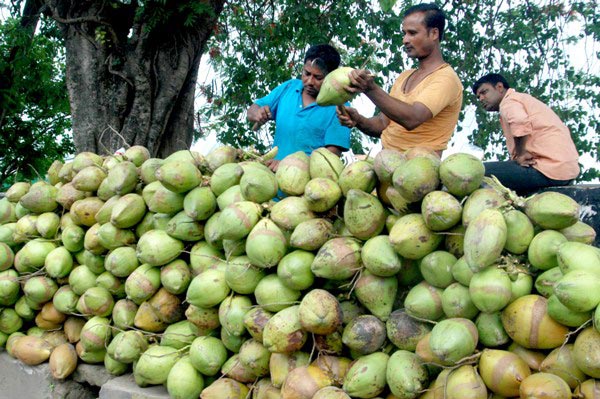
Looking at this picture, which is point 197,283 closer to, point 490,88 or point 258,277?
point 258,277

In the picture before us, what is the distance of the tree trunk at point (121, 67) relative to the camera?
5.30 metres

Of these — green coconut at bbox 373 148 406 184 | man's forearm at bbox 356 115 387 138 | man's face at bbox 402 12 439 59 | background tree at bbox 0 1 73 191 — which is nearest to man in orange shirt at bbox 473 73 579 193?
man's forearm at bbox 356 115 387 138

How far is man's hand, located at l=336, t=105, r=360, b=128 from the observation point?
9.62ft

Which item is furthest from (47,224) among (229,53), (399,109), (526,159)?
(229,53)

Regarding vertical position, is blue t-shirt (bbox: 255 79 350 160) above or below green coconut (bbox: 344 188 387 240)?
above

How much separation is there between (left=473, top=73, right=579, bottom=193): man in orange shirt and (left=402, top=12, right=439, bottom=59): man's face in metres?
0.99

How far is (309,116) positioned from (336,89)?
1.17 m

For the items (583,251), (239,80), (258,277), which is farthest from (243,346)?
(239,80)

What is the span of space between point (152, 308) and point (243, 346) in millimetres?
583

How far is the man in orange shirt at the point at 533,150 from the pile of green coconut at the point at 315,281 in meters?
2.04

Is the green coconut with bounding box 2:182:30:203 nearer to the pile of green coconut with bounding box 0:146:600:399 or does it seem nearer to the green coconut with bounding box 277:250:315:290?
the pile of green coconut with bounding box 0:146:600:399

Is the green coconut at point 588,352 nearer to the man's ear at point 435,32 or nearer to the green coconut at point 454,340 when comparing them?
the green coconut at point 454,340

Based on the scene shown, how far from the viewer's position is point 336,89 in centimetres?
260

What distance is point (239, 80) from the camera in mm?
7215
